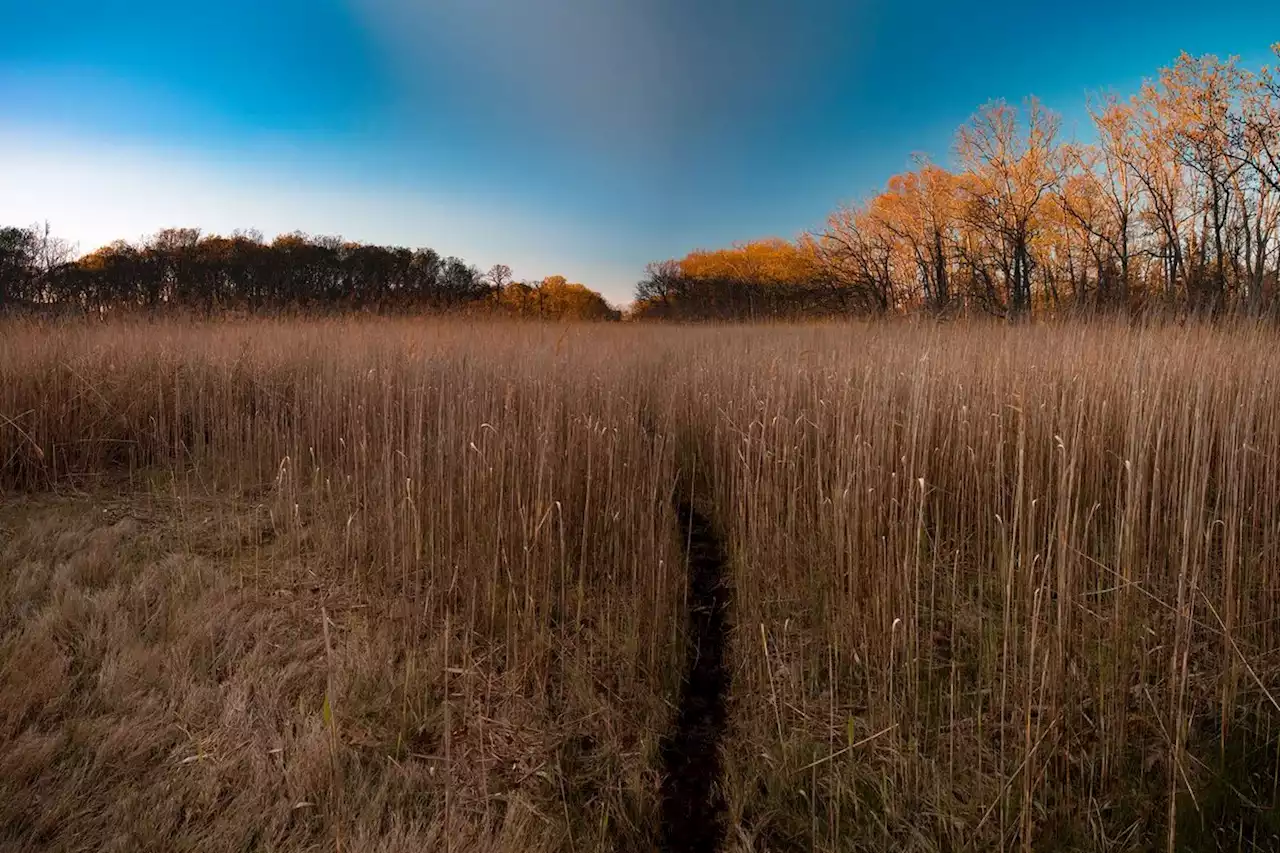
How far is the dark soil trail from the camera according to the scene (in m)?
1.48

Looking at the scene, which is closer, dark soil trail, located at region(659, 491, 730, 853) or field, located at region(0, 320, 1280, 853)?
field, located at region(0, 320, 1280, 853)

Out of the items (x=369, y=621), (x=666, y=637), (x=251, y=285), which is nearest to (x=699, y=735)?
(x=666, y=637)

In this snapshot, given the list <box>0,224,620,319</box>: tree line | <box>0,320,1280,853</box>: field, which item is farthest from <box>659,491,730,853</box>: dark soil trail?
<box>0,224,620,319</box>: tree line

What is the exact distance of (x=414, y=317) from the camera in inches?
326

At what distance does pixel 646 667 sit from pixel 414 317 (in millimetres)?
7562

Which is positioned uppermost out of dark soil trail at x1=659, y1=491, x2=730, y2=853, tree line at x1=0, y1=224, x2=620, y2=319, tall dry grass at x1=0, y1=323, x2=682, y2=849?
tree line at x1=0, y1=224, x2=620, y2=319

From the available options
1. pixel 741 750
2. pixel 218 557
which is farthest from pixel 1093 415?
pixel 218 557

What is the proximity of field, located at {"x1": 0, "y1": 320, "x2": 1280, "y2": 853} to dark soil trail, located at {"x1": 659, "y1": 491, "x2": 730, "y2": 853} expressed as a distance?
0.04 ft

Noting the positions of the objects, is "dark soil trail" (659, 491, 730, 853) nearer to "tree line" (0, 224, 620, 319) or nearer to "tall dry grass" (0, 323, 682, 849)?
"tall dry grass" (0, 323, 682, 849)

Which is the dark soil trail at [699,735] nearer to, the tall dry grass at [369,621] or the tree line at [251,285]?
the tall dry grass at [369,621]

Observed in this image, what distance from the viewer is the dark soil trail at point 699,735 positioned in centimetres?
148

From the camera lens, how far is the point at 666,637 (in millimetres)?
2090

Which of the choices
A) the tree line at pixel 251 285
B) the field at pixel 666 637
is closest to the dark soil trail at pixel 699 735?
the field at pixel 666 637

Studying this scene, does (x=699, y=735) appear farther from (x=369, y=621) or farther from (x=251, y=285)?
(x=251, y=285)
